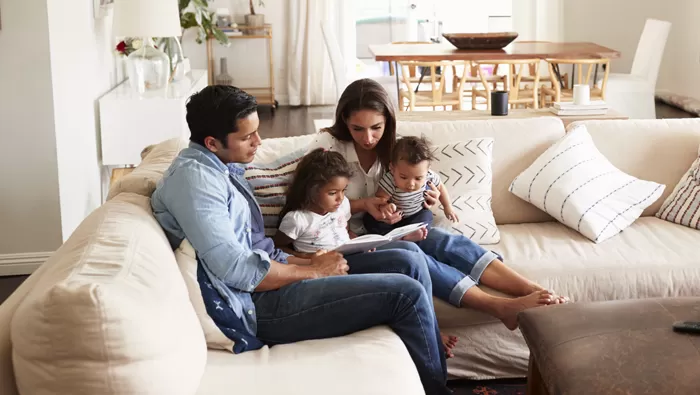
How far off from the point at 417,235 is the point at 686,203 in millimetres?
1126

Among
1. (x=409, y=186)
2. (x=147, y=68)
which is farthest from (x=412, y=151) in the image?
(x=147, y=68)

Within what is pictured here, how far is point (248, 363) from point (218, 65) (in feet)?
22.2

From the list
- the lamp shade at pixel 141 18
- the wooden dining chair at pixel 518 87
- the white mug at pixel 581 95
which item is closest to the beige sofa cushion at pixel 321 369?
the white mug at pixel 581 95

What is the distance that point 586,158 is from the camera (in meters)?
3.39

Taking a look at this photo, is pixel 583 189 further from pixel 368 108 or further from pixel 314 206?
pixel 314 206

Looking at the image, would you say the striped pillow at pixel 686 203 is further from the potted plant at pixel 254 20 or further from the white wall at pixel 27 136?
the potted plant at pixel 254 20

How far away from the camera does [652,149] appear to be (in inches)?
139

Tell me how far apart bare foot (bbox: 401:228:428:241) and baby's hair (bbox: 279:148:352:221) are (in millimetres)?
321

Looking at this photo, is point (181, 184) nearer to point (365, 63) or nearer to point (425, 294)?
point (425, 294)

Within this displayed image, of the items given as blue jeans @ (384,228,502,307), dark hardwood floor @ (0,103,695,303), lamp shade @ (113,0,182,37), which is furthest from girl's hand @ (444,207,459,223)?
dark hardwood floor @ (0,103,695,303)

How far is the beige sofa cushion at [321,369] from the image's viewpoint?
203cm

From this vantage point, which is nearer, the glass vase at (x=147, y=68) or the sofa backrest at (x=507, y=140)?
the sofa backrest at (x=507, y=140)

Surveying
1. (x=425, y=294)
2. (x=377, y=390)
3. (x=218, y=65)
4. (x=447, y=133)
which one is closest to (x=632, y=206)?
(x=447, y=133)

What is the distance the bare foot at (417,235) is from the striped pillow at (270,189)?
0.44m
